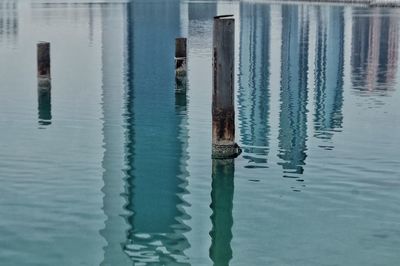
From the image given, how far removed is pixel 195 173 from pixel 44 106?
13.1 metres

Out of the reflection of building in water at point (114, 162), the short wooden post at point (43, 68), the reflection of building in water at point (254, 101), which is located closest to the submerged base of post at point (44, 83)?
the short wooden post at point (43, 68)

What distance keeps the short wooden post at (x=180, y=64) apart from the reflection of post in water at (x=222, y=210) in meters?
15.2

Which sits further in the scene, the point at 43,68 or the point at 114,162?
the point at 43,68

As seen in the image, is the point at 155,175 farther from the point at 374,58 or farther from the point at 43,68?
the point at 374,58

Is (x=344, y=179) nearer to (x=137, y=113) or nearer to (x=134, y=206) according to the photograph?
(x=134, y=206)

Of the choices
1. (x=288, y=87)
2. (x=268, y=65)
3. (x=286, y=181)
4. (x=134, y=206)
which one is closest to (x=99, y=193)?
(x=134, y=206)

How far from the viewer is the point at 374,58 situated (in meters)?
55.6

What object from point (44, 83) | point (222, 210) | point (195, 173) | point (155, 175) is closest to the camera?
point (222, 210)

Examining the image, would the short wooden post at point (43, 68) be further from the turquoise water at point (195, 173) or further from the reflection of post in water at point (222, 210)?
the reflection of post in water at point (222, 210)

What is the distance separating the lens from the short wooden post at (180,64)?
36750mm

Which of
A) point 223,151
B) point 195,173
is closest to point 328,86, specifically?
point 223,151

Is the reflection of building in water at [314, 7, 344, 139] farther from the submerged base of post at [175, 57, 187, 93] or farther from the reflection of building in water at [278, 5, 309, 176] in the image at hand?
the submerged base of post at [175, 57, 187, 93]

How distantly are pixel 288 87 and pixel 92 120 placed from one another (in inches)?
476

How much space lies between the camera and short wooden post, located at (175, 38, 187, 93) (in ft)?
121
